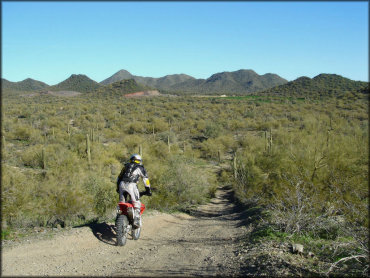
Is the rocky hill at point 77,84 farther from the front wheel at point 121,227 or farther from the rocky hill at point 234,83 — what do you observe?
the front wheel at point 121,227

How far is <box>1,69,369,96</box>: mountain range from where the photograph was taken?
65.2 m

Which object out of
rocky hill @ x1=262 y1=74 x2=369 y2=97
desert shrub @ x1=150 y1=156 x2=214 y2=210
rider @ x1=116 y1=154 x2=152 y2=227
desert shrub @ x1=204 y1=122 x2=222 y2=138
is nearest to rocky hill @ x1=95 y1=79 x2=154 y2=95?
rocky hill @ x1=262 y1=74 x2=369 y2=97

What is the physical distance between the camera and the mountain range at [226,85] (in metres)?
65.2

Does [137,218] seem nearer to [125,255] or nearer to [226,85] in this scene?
[125,255]

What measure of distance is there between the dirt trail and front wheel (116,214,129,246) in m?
0.17

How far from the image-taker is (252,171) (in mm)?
17109

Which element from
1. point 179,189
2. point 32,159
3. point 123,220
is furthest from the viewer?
point 32,159

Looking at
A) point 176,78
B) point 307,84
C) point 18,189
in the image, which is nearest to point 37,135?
point 18,189

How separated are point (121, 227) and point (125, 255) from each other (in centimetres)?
59

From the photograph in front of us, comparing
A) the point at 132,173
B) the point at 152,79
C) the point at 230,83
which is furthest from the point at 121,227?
the point at 152,79

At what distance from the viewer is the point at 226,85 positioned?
385 feet

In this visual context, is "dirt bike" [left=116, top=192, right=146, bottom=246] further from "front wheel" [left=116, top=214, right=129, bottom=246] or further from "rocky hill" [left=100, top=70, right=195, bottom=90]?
"rocky hill" [left=100, top=70, right=195, bottom=90]

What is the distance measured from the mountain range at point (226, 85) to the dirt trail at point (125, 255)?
43872mm

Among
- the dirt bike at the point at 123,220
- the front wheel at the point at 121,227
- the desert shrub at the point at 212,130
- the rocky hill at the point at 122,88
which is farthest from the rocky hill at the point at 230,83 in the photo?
the front wheel at the point at 121,227
